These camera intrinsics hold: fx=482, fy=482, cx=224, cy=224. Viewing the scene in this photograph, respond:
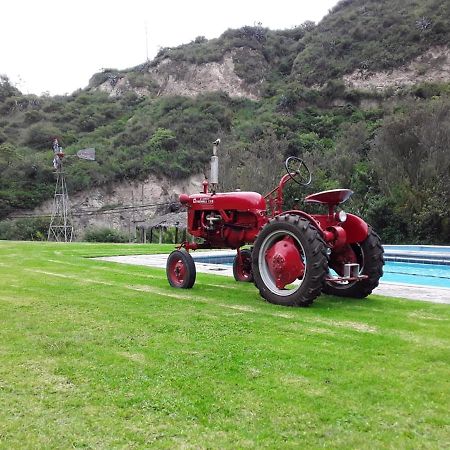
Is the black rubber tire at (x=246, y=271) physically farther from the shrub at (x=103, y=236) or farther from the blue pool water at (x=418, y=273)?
the shrub at (x=103, y=236)

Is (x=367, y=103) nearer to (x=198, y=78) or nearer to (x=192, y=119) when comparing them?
(x=192, y=119)

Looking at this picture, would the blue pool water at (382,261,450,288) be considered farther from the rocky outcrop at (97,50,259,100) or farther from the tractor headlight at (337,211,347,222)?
the rocky outcrop at (97,50,259,100)

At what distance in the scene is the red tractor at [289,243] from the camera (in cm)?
514

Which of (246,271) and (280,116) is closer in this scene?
(246,271)

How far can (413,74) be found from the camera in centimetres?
4078

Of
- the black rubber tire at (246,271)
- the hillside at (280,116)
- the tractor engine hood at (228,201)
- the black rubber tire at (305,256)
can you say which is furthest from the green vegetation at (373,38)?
the black rubber tire at (305,256)

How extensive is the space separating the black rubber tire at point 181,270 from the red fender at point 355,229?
214cm

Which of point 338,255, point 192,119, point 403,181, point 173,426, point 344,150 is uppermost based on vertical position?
point 192,119

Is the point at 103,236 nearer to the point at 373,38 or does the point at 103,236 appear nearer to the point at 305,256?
the point at 305,256

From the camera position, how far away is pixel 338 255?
6027mm

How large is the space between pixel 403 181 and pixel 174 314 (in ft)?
55.5

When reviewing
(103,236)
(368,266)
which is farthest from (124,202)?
(368,266)

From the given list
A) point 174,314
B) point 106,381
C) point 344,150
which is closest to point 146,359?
point 106,381

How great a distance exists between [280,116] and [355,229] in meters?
37.5
